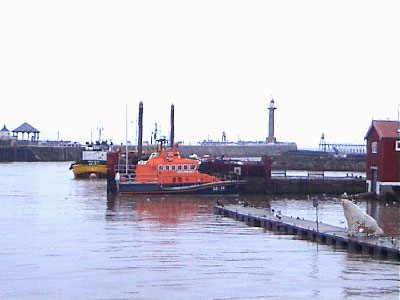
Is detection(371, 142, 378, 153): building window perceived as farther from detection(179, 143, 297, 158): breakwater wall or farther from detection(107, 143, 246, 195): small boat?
detection(179, 143, 297, 158): breakwater wall

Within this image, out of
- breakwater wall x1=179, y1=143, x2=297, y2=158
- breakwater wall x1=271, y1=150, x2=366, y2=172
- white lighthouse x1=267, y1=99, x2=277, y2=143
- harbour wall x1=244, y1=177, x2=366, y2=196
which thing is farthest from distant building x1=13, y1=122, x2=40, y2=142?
harbour wall x1=244, y1=177, x2=366, y2=196

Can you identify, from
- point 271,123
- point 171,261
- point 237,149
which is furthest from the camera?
point 237,149

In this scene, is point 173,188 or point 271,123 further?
point 271,123

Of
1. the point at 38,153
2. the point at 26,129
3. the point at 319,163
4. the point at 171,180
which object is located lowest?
the point at 171,180

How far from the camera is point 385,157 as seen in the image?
147 feet

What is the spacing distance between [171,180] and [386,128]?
12.2 metres

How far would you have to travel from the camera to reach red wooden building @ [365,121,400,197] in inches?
1748

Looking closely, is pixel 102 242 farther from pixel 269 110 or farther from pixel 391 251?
pixel 269 110

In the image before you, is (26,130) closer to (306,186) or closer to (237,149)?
(237,149)

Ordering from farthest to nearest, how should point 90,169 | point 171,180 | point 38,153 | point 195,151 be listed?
1. point 195,151
2. point 38,153
3. point 90,169
4. point 171,180

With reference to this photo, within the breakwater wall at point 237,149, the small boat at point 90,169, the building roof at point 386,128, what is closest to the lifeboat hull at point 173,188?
the building roof at point 386,128

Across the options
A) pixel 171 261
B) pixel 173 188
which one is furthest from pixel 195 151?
pixel 171 261

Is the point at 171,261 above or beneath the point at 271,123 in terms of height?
beneath

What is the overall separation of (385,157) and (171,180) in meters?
11.8
